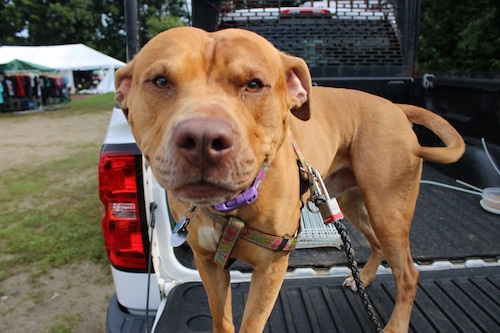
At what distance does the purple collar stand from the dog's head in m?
0.15

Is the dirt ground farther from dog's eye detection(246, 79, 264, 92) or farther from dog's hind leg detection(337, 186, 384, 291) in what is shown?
dog's eye detection(246, 79, 264, 92)

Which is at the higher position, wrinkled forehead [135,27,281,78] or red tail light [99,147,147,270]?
wrinkled forehead [135,27,281,78]

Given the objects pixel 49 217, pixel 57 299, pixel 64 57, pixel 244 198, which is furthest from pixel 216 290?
pixel 64 57

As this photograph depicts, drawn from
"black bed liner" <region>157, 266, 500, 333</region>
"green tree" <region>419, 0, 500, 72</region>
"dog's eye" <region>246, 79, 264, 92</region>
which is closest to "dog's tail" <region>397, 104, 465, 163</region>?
"black bed liner" <region>157, 266, 500, 333</region>

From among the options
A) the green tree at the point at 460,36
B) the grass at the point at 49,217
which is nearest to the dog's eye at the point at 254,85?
the grass at the point at 49,217

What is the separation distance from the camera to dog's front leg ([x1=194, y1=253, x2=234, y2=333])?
202 cm

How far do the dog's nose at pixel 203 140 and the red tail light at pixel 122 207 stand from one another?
34.2 inches

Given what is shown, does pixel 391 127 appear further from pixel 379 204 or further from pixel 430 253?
pixel 430 253

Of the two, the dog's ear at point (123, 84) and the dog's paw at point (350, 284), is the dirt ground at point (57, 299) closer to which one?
the dog's paw at point (350, 284)

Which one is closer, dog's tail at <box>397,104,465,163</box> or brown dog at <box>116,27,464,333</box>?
brown dog at <box>116,27,464,333</box>

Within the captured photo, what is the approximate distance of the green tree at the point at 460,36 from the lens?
11.6 meters

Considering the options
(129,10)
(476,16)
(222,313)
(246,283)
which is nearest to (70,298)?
(246,283)

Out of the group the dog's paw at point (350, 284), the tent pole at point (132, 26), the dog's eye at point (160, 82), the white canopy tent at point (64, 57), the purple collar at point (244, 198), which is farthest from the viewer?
the white canopy tent at point (64, 57)

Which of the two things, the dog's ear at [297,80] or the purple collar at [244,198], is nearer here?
the purple collar at [244,198]
